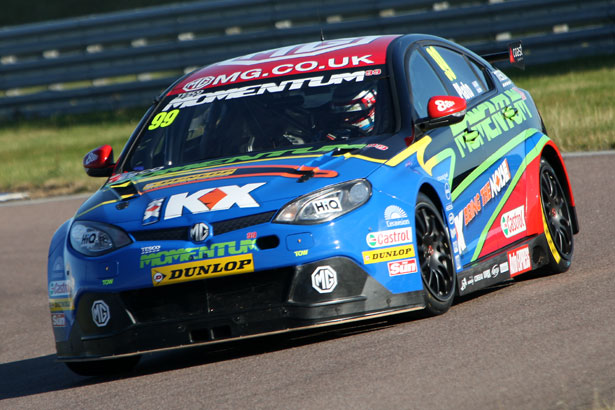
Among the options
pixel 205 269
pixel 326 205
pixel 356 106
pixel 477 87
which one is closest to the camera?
pixel 205 269

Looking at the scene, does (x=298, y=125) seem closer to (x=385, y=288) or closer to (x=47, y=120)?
(x=385, y=288)

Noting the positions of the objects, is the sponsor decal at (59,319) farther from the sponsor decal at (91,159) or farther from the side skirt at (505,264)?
the side skirt at (505,264)

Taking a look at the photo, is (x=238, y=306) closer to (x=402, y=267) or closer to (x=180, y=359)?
(x=402, y=267)

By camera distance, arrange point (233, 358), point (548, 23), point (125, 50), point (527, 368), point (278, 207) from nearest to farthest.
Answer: point (527, 368)
point (278, 207)
point (233, 358)
point (548, 23)
point (125, 50)

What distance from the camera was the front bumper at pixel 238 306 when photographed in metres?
5.19

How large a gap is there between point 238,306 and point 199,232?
38 centimetres

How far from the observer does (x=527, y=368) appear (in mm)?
4586

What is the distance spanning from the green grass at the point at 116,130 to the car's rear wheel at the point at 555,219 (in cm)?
545

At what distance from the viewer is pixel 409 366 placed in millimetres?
4840

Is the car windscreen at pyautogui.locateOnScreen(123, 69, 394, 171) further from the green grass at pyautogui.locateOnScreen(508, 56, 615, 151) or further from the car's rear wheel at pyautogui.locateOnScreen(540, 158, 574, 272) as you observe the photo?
the green grass at pyautogui.locateOnScreen(508, 56, 615, 151)

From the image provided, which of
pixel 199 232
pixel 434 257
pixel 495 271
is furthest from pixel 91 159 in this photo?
pixel 495 271

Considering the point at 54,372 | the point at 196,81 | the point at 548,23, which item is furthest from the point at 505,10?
the point at 54,372

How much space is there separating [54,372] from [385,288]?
2148mm

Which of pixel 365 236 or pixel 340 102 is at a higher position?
pixel 340 102
